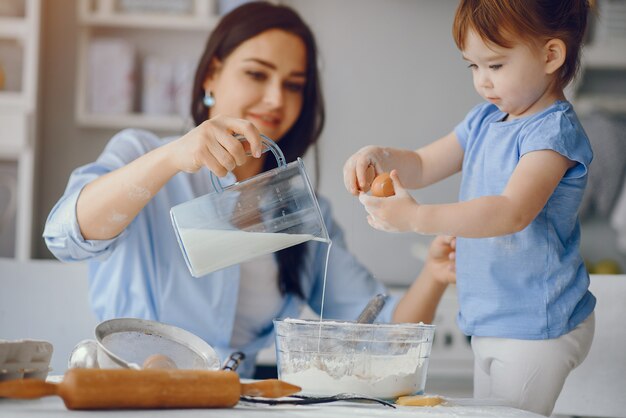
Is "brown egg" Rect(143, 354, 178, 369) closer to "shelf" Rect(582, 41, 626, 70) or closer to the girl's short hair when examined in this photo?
the girl's short hair

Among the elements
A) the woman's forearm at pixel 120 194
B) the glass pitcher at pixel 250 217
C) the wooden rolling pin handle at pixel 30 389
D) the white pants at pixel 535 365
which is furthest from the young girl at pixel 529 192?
the wooden rolling pin handle at pixel 30 389

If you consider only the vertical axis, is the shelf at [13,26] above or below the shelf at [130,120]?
above

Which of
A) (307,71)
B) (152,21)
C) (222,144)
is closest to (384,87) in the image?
(152,21)

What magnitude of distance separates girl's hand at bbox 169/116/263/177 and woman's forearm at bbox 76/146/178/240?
0.31ft

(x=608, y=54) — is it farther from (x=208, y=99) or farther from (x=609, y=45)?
(x=208, y=99)

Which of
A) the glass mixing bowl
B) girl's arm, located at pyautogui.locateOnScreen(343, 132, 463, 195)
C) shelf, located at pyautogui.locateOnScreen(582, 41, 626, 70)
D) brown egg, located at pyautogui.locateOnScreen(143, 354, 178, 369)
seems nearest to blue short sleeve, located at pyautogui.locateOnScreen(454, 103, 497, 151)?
girl's arm, located at pyautogui.locateOnScreen(343, 132, 463, 195)

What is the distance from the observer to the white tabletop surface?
69 cm

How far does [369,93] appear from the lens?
3.01 metres

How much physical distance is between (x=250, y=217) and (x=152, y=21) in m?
1.99

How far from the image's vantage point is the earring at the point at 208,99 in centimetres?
164

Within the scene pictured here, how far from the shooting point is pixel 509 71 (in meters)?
1.05

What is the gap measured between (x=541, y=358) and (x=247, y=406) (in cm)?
43

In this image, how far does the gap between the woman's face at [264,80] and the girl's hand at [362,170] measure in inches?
17.9

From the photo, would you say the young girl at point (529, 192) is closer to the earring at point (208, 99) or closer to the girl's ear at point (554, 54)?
the girl's ear at point (554, 54)
